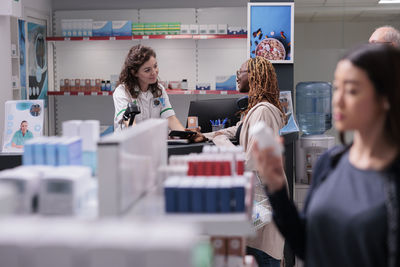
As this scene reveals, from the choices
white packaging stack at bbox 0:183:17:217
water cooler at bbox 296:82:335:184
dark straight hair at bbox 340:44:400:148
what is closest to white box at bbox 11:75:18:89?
water cooler at bbox 296:82:335:184

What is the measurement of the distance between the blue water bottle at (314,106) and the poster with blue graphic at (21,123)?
3.72 meters

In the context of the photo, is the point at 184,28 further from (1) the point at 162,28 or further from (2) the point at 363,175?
(2) the point at 363,175

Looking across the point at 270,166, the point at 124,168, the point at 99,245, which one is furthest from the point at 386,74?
the point at 99,245

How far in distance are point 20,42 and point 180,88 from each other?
7.27ft

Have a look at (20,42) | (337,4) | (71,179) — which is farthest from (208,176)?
(337,4)

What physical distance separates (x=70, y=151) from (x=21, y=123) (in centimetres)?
265

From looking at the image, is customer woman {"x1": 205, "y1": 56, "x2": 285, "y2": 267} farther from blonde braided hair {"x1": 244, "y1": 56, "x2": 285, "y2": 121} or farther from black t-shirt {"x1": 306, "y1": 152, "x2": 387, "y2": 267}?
black t-shirt {"x1": 306, "y1": 152, "x2": 387, "y2": 267}

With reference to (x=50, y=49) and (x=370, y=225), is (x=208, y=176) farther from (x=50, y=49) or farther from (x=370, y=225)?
(x=50, y=49)

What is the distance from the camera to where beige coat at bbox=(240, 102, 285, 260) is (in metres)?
3.77

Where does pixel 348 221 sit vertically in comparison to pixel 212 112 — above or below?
below

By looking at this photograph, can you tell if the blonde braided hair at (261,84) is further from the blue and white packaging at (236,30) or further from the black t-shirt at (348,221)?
the blue and white packaging at (236,30)

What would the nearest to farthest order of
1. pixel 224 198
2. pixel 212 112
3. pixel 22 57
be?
pixel 224 198 → pixel 212 112 → pixel 22 57

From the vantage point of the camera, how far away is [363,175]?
184 cm

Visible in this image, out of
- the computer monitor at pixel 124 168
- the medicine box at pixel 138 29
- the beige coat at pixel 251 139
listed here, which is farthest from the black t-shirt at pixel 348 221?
the medicine box at pixel 138 29
